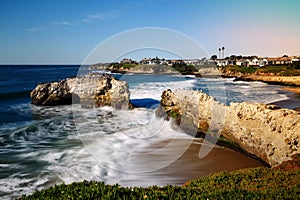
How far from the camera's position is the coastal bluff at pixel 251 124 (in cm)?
914

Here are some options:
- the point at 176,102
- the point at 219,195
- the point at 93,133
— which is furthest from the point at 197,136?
the point at 219,195

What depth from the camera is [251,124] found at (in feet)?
Answer: 35.4

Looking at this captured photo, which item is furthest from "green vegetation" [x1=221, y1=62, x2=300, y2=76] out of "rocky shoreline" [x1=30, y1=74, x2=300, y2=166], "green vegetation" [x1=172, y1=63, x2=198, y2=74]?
"rocky shoreline" [x1=30, y1=74, x2=300, y2=166]

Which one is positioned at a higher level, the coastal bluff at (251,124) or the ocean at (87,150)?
the coastal bluff at (251,124)

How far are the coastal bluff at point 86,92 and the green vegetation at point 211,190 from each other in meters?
17.5

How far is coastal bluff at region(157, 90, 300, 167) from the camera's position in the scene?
360 inches

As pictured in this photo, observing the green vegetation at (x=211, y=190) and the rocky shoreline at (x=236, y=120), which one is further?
the rocky shoreline at (x=236, y=120)

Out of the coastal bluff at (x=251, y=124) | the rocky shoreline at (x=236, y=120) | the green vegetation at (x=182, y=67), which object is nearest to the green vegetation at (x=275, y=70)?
the green vegetation at (x=182, y=67)

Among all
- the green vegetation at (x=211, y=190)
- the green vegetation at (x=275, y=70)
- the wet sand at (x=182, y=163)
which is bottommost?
the wet sand at (x=182, y=163)

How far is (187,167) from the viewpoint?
9992 mm

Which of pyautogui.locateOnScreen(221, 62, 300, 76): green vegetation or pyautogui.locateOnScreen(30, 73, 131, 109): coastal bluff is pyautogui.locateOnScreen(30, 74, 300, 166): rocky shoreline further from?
pyautogui.locateOnScreen(221, 62, 300, 76): green vegetation

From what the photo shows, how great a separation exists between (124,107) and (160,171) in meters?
14.6

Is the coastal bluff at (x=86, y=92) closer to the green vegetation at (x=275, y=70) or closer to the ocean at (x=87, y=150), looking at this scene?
the ocean at (x=87, y=150)

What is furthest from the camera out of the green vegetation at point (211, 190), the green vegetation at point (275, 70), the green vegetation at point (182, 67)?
the green vegetation at point (275, 70)
